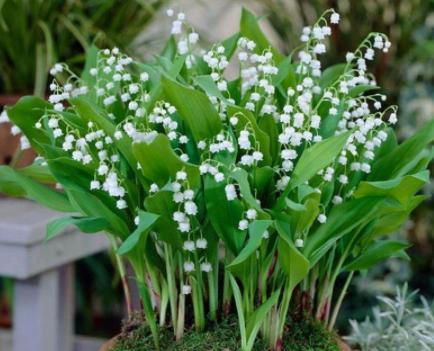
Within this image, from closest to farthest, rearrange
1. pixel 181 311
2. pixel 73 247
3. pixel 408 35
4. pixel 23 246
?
pixel 181 311 → pixel 23 246 → pixel 73 247 → pixel 408 35

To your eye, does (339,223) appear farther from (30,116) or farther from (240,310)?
(30,116)

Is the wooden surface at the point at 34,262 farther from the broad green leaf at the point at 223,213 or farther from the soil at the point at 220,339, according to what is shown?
the broad green leaf at the point at 223,213

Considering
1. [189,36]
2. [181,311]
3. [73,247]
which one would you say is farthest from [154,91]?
[73,247]

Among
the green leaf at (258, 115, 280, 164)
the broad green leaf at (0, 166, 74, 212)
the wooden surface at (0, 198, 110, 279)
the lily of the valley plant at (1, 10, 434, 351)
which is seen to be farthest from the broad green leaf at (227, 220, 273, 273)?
the wooden surface at (0, 198, 110, 279)

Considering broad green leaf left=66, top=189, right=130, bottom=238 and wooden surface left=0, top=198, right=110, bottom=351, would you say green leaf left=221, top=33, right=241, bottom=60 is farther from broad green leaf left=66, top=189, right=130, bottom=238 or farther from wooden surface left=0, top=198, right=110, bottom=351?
wooden surface left=0, top=198, right=110, bottom=351

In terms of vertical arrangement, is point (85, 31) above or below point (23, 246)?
above

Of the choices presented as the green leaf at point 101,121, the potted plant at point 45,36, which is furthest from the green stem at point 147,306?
the potted plant at point 45,36

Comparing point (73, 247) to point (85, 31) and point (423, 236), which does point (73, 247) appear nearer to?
point (85, 31)
